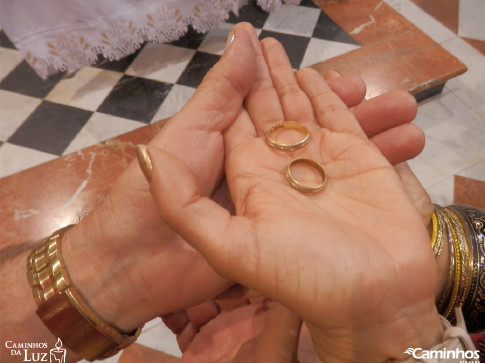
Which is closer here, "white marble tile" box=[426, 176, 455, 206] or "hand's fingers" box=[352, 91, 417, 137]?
"hand's fingers" box=[352, 91, 417, 137]

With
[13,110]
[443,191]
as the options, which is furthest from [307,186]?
[13,110]

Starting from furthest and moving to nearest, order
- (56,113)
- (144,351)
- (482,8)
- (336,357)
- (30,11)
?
1. (482,8)
2. (56,113)
3. (30,11)
4. (144,351)
5. (336,357)

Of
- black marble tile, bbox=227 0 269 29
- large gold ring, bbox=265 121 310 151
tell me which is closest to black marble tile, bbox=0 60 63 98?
black marble tile, bbox=227 0 269 29

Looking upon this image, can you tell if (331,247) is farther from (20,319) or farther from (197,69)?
(197,69)

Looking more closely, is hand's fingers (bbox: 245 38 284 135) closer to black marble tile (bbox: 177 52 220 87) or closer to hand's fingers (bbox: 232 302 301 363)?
hand's fingers (bbox: 232 302 301 363)

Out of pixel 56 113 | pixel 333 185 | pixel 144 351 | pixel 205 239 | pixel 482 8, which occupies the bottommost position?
pixel 144 351

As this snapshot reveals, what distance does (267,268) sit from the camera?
797 mm

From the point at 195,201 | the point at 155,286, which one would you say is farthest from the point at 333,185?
the point at 155,286

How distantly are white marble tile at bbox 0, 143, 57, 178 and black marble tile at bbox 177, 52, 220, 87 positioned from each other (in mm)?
958

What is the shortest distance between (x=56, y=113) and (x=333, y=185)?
203cm

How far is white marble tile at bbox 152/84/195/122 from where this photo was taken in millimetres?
2414

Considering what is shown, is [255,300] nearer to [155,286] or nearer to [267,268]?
[155,286]

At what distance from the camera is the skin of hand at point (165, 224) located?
1098 mm

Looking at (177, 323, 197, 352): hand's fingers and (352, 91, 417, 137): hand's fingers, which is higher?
(352, 91, 417, 137): hand's fingers
